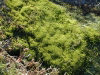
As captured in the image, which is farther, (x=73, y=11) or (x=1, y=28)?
(x=73, y=11)

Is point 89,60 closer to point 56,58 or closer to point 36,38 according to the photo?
point 56,58

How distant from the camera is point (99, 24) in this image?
7.88 meters

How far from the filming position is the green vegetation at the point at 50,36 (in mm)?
5918

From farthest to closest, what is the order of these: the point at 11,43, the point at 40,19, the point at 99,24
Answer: the point at 99,24 → the point at 40,19 → the point at 11,43

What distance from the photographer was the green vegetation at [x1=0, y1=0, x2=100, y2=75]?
592 cm

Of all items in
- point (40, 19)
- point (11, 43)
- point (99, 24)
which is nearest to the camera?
point (11, 43)

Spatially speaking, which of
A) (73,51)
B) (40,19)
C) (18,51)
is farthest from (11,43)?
(73,51)

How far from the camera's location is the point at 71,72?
5.89 metres

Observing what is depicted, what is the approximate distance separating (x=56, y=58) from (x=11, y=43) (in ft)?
3.73

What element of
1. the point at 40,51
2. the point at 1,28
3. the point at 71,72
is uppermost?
the point at 1,28

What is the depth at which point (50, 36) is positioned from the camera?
622 cm

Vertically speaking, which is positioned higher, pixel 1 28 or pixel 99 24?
pixel 1 28

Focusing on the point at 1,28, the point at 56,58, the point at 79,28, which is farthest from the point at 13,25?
the point at 79,28

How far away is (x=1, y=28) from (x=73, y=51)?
6.07 feet
